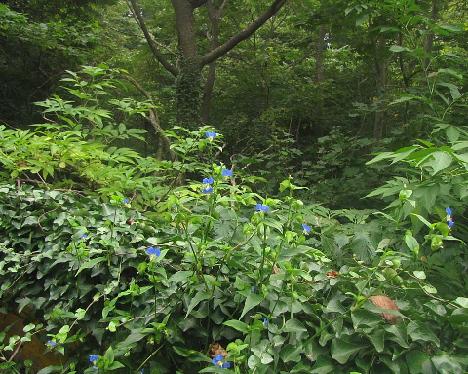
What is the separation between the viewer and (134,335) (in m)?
1.57

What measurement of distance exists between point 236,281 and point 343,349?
44 centimetres

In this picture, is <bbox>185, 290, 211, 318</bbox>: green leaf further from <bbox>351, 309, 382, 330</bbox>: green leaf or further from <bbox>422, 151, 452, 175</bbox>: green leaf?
<bbox>422, 151, 452, 175</bbox>: green leaf

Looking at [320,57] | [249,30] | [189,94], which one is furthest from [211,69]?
[320,57]

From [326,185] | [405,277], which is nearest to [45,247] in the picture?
[405,277]

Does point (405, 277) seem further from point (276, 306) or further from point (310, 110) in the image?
point (310, 110)

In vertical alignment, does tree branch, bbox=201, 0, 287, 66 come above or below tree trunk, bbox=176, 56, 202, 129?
above

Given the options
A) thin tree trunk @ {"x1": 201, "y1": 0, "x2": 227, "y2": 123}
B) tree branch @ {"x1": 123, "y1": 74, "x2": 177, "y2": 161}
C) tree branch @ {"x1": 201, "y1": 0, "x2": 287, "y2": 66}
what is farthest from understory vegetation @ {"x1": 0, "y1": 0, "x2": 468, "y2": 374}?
thin tree trunk @ {"x1": 201, "y1": 0, "x2": 227, "y2": 123}

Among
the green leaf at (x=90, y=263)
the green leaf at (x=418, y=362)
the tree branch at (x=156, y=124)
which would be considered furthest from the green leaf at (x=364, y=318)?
the tree branch at (x=156, y=124)

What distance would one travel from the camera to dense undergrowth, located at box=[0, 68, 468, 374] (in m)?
1.25

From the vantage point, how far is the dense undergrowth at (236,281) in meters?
1.25

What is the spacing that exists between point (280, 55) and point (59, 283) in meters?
9.02

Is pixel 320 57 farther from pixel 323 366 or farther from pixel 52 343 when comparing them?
pixel 323 366

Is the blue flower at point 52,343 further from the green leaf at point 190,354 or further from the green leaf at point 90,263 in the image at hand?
the green leaf at point 190,354

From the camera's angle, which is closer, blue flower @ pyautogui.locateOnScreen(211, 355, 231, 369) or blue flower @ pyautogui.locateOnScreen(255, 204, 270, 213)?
blue flower @ pyautogui.locateOnScreen(211, 355, 231, 369)
